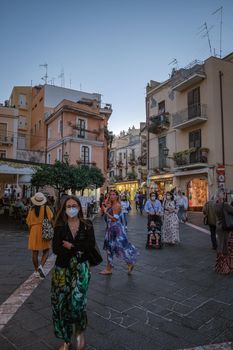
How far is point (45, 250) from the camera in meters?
5.92

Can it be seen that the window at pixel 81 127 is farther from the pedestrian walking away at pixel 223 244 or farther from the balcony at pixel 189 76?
the pedestrian walking away at pixel 223 244

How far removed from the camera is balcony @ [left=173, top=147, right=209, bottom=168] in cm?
2289

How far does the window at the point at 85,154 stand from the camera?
3114cm

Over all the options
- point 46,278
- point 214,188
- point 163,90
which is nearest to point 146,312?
point 46,278

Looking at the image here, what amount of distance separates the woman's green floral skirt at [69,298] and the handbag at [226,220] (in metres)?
4.07

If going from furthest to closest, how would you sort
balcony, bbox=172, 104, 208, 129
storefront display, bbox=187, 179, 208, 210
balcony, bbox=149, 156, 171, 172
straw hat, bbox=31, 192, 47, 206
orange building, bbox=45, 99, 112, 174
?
orange building, bbox=45, 99, 112, 174
balcony, bbox=149, 156, 171, 172
storefront display, bbox=187, 179, 208, 210
balcony, bbox=172, 104, 208, 129
straw hat, bbox=31, 192, 47, 206

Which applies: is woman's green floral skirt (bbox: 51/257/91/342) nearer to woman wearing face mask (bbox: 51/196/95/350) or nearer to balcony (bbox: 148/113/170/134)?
woman wearing face mask (bbox: 51/196/95/350)

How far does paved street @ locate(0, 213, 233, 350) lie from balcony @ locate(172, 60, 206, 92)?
19.8m

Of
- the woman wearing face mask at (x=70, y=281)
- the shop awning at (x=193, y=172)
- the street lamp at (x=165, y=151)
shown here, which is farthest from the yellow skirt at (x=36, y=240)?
the street lamp at (x=165, y=151)

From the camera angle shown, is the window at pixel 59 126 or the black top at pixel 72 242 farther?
the window at pixel 59 126

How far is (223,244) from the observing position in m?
6.03

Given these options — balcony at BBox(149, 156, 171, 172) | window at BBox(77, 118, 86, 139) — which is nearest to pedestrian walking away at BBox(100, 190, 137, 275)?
balcony at BBox(149, 156, 171, 172)

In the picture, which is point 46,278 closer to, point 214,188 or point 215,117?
point 214,188

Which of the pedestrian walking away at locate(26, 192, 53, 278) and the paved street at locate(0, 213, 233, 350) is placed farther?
the pedestrian walking away at locate(26, 192, 53, 278)
